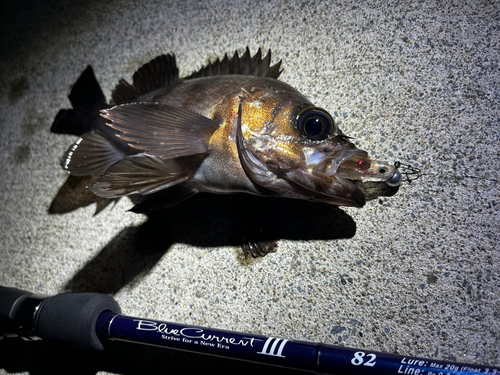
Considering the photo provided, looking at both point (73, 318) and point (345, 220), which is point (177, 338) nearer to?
point (73, 318)

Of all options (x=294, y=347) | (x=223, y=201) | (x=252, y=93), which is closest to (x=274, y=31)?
(x=252, y=93)

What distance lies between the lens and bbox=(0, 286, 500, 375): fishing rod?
646 millimetres

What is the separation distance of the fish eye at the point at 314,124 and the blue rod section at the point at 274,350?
43 cm

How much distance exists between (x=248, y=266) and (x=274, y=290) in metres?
0.09

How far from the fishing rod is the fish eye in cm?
43

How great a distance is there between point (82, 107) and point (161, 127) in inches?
19.9

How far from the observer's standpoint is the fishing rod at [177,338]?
2.12ft

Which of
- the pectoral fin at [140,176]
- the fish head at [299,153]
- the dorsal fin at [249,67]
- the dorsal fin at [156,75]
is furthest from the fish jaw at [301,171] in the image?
the dorsal fin at [156,75]

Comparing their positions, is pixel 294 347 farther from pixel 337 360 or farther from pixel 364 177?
pixel 364 177

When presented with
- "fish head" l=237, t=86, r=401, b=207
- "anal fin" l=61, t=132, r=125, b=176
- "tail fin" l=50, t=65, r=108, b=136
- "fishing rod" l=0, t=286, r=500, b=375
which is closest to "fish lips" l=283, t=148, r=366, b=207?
"fish head" l=237, t=86, r=401, b=207

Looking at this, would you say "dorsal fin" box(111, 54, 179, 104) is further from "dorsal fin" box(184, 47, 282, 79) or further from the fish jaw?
the fish jaw

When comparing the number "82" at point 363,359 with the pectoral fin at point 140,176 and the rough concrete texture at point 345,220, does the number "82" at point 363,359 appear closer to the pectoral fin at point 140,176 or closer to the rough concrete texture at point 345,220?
the rough concrete texture at point 345,220

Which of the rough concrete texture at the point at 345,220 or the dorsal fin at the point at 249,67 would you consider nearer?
the rough concrete texture at the point at 345,220

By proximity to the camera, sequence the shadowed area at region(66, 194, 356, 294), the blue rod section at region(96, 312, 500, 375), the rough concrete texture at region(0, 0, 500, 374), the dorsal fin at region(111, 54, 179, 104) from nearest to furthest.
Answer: the blue rod section at region(96, 312, 500, 375)
the rough concrete texture at region(0, 0, 500, 374)
the shadowed area at region(66, 194, 356, 294)
the dorsal fin at region(111, 54, 179, 104)
